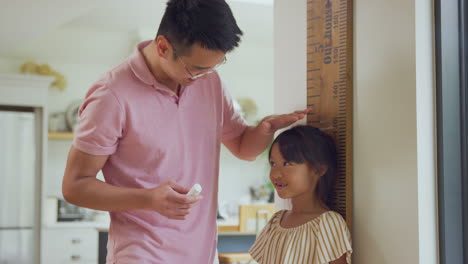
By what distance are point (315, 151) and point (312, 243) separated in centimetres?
25

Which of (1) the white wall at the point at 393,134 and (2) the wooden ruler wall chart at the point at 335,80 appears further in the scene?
(2) the wooden ruler wall chart at the point at 335,80

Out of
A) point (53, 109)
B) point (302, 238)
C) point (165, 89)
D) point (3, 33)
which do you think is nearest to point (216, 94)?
point (165, 89)

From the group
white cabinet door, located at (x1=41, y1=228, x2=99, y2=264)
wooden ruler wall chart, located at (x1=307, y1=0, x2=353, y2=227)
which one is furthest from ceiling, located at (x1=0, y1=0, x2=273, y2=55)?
wooden ruler wall chart, located at (x1=307, y1=0, x2=353, y2=227)

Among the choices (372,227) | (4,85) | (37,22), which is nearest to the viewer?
(372,227)

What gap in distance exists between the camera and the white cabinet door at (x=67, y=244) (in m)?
5.19

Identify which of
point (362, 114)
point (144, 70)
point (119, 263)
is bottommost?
point (119, 263)

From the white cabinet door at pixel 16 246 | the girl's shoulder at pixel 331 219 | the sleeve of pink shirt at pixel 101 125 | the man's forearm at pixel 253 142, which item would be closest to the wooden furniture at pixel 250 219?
the white cabinet door at pixel 16 246

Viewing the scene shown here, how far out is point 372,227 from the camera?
4.73ft

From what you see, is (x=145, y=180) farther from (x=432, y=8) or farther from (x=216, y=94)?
(x=432, y=8)

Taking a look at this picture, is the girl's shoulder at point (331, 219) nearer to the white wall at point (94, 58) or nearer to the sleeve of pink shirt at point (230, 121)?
the sleeve of pink shirt at point (230, 121)

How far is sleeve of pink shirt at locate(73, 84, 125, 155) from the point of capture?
139 cm

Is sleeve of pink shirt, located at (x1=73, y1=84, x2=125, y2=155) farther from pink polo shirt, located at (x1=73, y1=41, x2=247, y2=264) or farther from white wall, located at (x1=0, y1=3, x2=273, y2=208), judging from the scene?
white wall, located at (x1=0, y1=3, x2=273, y2=208)

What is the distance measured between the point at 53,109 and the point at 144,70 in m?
4.65

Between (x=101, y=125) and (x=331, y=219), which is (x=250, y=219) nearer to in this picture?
(x=331, y=219)
